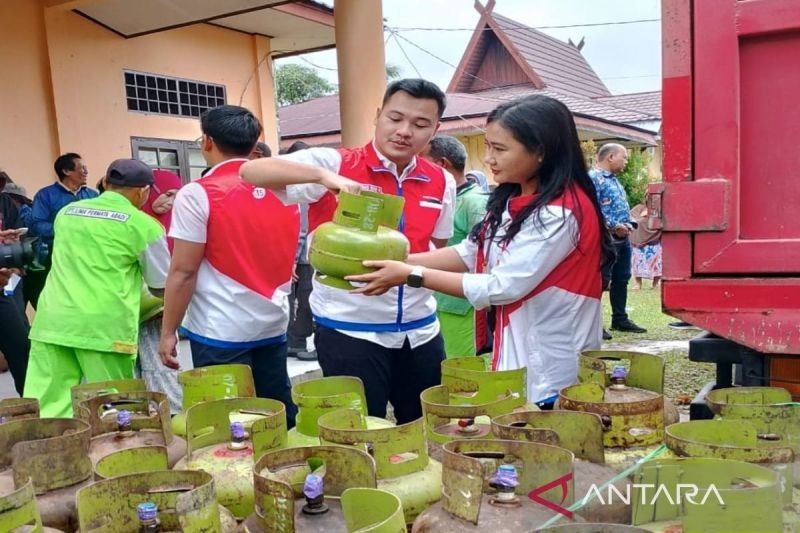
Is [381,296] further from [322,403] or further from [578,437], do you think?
[578,437]

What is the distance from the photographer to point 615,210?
671cm

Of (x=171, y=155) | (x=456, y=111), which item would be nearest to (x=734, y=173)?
(x=171, y=155)

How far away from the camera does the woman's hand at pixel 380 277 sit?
6.51ft

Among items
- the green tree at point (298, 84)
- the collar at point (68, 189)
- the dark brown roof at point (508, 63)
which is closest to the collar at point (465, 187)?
Result: the collar at point (68, 189)

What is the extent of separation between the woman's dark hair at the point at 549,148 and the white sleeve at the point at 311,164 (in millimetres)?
626

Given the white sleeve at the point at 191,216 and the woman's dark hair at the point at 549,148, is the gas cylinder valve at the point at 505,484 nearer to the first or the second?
the woman's dark hair at the point at 549,148

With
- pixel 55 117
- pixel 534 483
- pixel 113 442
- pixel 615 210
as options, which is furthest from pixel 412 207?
pixel 55 117

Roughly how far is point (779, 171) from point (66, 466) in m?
1.92

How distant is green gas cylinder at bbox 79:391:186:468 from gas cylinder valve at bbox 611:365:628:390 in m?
1.20

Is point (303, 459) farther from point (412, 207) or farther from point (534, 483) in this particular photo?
point (412, 207)

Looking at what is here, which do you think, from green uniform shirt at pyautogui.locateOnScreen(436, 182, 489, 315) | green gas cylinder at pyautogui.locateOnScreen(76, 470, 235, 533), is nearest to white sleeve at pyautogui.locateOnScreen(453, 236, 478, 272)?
green gas cylinder at pyautogui.locateOnScreen(76, 470, 235, 533)

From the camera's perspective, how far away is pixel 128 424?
1.97m

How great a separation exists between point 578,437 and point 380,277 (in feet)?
2.24

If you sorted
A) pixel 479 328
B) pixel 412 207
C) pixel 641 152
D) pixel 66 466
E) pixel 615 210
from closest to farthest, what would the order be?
pixel 66 466, pixel 412 207, pixel 479 328, pixel 615 210, pixel 641 152
